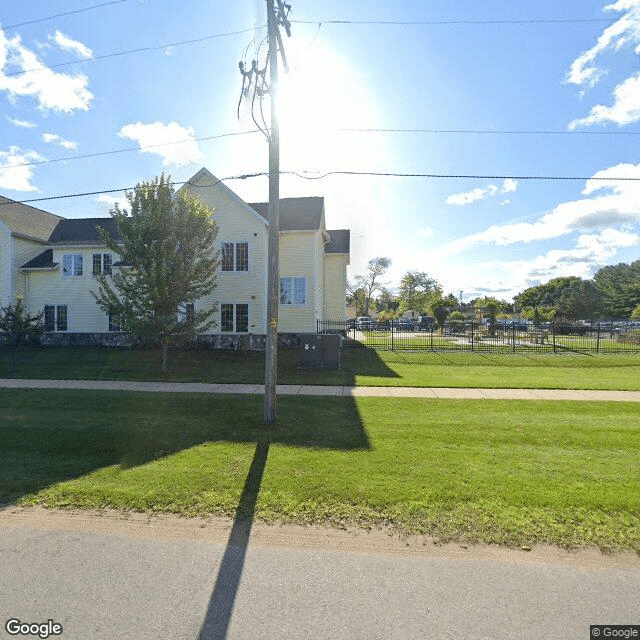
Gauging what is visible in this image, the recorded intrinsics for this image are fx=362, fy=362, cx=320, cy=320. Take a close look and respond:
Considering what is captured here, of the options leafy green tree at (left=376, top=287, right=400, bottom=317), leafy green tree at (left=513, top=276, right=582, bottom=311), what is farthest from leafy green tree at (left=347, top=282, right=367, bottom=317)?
leafy green tree at (left=513, top=276, right=582, bottom=311)

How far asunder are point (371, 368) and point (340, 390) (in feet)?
14.3

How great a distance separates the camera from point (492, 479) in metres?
4.89

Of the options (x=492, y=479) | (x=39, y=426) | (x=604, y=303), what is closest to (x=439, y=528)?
(x=492, y=479)

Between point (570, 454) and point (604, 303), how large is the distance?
81.8 meters

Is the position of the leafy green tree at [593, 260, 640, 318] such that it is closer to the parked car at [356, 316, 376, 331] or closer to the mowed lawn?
the parked car at [356, 316, 376, 331]

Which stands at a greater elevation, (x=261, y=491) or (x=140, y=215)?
(x=140, y=215)

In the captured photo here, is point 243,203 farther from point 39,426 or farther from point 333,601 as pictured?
point 333,601

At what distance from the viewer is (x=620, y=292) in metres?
71.1

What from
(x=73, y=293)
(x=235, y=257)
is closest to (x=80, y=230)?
(x=73, y=293)

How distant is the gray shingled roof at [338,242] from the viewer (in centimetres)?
2795

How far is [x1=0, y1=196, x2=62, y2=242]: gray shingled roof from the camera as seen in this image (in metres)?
23.6

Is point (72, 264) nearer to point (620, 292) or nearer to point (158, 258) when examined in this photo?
point (158, 258)

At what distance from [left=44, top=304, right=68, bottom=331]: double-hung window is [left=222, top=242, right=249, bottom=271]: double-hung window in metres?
11.5

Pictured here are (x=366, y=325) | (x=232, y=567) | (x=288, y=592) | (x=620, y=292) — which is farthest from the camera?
(x=620, y=292)
